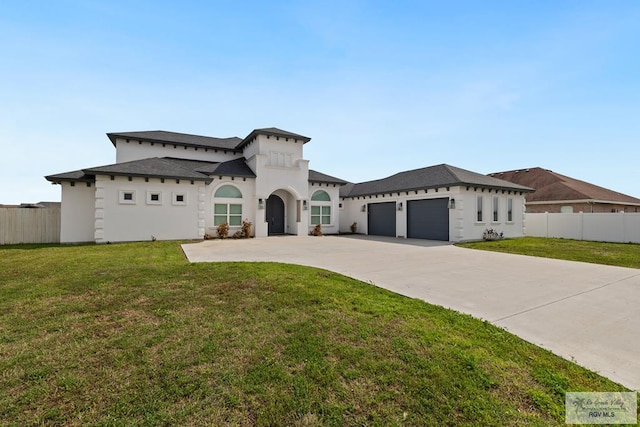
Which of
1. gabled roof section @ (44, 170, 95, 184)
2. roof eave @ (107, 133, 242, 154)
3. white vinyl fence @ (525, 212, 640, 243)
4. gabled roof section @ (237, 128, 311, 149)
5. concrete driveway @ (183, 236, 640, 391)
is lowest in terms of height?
concrete driveway @ (183, 236, 640, 391)

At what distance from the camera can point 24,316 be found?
382 cm

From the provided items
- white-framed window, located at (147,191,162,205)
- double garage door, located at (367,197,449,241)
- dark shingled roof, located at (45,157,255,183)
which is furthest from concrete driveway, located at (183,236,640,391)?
dark shingled roof, located at (45,157,255,183)

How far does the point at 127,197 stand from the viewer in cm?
1368

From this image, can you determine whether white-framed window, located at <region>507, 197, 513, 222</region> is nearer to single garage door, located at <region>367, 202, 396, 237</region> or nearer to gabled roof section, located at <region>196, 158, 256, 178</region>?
single garage door, located at <region>367, 202, 396, 237</region>

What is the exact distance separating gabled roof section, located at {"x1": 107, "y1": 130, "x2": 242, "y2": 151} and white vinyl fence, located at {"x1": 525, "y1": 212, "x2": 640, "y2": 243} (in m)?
23.0

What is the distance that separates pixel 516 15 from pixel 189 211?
52.3 feet

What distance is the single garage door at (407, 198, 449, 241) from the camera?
15.6 meters

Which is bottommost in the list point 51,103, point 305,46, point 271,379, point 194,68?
point 271,379

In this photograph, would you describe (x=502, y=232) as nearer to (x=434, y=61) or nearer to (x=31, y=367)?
(x=434, y=61)

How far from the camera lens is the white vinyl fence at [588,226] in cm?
1523

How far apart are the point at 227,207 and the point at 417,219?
12126 mm

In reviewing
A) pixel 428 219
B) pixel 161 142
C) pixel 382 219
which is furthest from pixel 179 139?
pixel 428 219

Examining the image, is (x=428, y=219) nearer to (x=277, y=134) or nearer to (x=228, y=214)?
(x=277, y=134)

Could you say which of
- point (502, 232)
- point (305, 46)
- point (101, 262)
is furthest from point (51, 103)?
point (502, 232)
